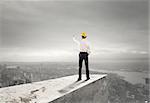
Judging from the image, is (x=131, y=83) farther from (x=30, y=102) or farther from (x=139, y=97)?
(x=30, y=102)

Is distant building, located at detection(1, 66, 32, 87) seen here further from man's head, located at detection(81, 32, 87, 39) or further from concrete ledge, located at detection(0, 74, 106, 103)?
man's head, located at detection(81, 32, 87, 39)

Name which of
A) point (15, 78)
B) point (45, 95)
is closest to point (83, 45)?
point (45, 95)

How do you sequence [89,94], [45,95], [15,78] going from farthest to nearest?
1. [15,78]
2. [89,94]
3. [45,95]

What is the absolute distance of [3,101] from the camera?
2.96 meters

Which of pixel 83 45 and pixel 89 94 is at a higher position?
pixel 83 45

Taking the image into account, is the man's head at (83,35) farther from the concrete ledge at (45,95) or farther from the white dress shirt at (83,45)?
the concrete ledge at (45,95)

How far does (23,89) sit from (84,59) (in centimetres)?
170

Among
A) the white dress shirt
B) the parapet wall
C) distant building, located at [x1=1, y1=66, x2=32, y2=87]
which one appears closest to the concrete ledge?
Answer: the parapet wall

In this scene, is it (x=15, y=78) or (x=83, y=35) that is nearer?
(x=83, y=35)

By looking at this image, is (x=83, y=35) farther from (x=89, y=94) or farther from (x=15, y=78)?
(x=15, y=78)

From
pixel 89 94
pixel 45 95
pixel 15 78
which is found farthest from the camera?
pixel 15 78

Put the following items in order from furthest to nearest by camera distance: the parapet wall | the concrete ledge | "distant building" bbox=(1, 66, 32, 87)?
1. "distant building" bbox=(1, 66, 32, 87)
2. the parapet wall
3. the concrete ledge

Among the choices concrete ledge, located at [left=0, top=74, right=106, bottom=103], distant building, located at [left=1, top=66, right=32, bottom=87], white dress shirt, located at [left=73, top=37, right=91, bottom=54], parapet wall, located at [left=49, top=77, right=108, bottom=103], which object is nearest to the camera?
concrete ledge, located at [left=0, top=74, right=106, bottom=103]

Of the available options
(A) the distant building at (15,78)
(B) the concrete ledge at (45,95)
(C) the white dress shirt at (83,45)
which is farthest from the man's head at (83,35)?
(A) the distant building at (15,78)
